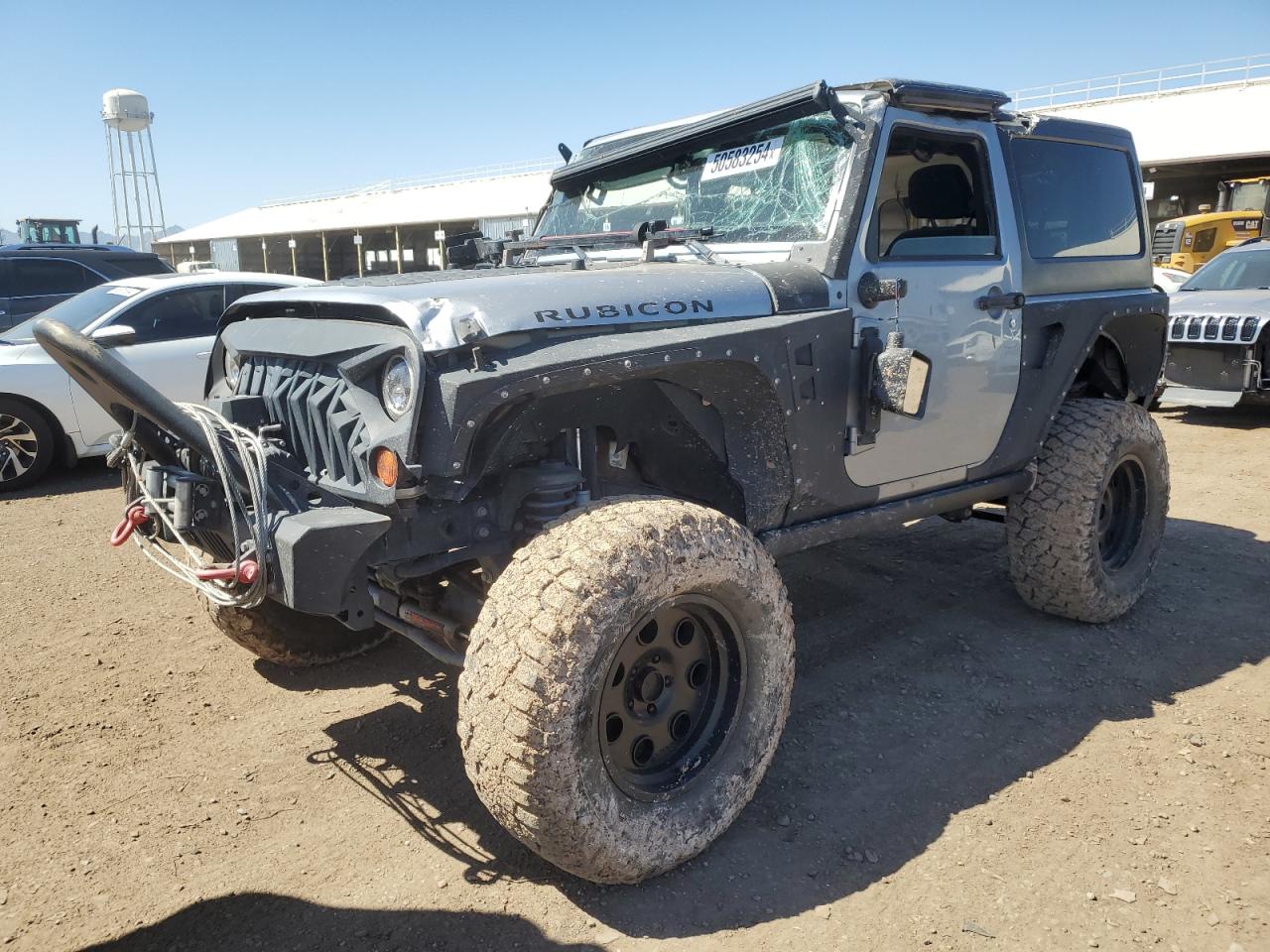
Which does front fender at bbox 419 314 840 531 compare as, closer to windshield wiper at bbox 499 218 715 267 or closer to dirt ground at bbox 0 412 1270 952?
windshield wiper at bbox 499 218 715 267

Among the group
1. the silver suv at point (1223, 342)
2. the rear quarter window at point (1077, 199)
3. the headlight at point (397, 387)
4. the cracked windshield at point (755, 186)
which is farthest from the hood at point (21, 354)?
the silver suv at point (1223, 342)

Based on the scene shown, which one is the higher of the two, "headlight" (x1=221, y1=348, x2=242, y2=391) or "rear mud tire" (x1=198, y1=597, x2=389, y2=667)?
"headlight" (x1=221, y1=348, x2=242, y2=391)

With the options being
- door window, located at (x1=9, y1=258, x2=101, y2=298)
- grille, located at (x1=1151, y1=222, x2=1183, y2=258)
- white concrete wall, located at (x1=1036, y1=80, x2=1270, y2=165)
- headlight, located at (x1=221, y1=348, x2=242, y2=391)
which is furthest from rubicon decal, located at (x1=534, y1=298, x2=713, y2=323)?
white concrete wall, located at (x1=1036, y1=80, x2=1270, y2=165)

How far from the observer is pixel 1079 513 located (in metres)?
4.29

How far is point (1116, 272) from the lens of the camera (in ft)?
15.1

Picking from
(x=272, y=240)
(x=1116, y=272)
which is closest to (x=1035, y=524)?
(x=1116, y=272)

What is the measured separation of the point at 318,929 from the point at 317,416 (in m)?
1.42

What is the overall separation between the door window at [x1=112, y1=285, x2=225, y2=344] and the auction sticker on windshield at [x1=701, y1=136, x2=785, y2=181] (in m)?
5.54

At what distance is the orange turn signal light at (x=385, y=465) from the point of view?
245 centimetres

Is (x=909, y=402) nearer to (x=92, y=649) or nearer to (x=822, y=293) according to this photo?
(x=822, y=293)

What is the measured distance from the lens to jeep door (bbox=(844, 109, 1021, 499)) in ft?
11.4

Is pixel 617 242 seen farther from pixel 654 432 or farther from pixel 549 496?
pixel 549 496

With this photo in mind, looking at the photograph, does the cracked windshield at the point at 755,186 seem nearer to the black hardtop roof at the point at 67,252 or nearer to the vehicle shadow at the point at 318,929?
the vehicle shadow at the point at 318,929

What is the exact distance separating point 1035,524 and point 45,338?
13.0ft
